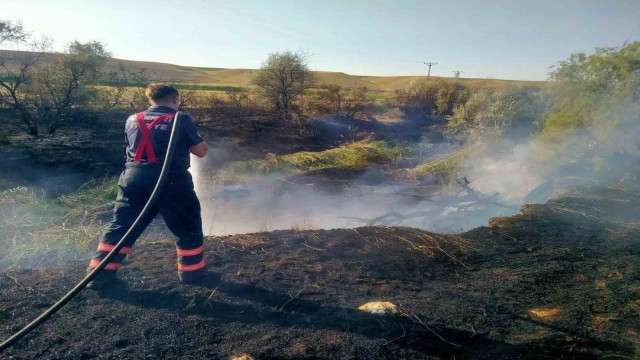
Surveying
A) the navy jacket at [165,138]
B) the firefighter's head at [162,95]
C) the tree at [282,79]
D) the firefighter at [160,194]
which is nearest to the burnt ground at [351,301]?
the firefighter at [160,194]

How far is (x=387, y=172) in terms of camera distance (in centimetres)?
1058

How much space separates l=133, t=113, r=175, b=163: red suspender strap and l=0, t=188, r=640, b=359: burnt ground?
1240 mm

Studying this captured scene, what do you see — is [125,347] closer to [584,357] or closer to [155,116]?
[155,116]

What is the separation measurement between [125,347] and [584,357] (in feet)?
11.1

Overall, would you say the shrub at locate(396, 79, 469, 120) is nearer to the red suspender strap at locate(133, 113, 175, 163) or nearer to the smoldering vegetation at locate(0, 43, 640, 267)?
the smoldering vegetation at locate(0, 43, 640, 267)

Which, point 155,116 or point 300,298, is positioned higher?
point 155,116

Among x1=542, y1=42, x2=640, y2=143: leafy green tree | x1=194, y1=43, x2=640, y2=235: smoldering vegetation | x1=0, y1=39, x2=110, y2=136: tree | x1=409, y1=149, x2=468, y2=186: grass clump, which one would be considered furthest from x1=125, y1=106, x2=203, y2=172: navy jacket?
x1=0, y1=39, x2=110, y2=136: tree

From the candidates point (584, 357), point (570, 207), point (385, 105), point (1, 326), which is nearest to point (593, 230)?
point (570, 207)

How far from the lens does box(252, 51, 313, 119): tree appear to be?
23156mm

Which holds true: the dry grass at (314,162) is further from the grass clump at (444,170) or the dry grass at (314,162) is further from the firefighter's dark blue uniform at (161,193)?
the firefighter's dark blue uniform at (161,193)

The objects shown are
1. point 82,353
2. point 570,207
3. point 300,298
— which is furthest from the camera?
point 570,207

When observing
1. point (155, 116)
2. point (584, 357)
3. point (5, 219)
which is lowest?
point (5, 219)

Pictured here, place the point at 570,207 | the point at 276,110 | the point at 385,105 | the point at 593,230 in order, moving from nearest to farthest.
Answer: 1. the point at 593,230
2. the point at 570,207
3. the point at 276,110
4. the point at 385,105

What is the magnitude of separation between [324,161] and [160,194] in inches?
304
